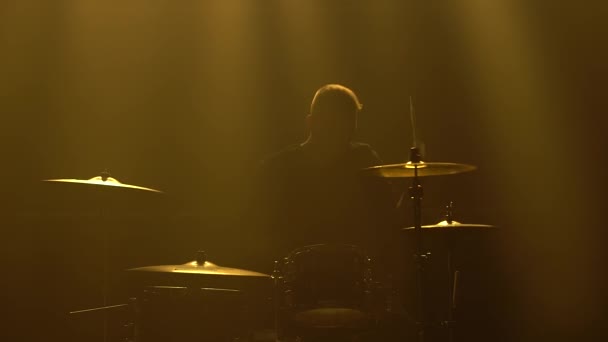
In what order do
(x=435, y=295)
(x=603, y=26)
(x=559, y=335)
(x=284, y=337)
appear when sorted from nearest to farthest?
(x=284, y=337), (x=435, y=295), (x=559, y=335), (x=603, y=26)

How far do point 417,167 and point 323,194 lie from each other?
70 centimetres

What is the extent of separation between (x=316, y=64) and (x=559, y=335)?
284 cm

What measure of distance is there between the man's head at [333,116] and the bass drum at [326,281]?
0.83 metres

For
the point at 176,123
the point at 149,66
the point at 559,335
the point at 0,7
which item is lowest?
the point at 559,335

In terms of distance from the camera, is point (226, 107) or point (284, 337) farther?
point (226, 107)

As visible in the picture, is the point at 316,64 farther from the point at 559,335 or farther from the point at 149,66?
the point at 559,335

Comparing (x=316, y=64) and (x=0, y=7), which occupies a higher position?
(x=0, y=7)

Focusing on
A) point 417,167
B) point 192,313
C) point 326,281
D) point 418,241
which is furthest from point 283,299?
point 417,167

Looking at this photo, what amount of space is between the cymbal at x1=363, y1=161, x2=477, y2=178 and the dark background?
1.90 meters

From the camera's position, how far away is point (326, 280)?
3.93m

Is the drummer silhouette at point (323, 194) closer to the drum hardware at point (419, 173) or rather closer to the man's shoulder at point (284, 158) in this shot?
the man's shoulder at point (284, 158)

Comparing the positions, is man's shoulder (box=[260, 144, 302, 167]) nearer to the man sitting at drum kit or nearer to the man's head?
the man sitting at drum kit

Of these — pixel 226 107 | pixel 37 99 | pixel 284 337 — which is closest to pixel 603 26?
pixel 226 107

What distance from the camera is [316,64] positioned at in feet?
20.6
